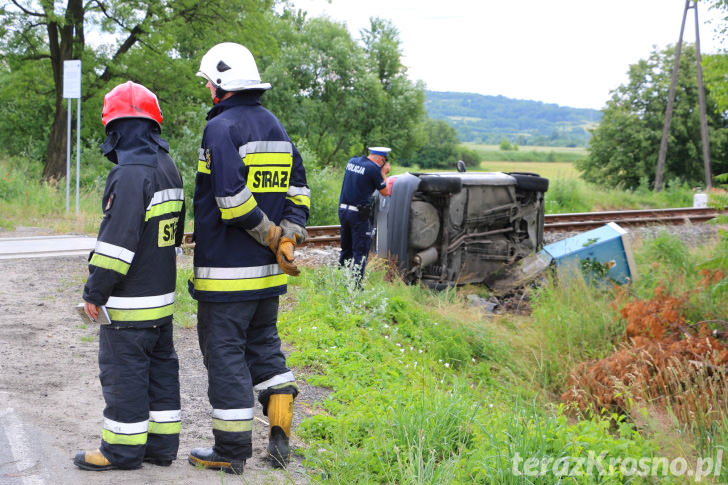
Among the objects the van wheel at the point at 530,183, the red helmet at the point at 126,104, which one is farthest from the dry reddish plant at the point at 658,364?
the red helmet at the point at 126,104

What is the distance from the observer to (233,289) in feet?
12.6

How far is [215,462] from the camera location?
381cm

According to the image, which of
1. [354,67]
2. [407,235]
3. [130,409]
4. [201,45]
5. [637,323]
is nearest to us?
[130,409]

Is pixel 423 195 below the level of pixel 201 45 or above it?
below

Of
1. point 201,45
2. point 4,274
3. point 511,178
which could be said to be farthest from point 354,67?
point 4,274

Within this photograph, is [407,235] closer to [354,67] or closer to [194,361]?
[194,361]

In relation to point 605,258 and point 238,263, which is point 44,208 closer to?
point 605,258

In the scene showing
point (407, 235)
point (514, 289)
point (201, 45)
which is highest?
point (201, 45)

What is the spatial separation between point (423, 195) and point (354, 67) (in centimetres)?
2948

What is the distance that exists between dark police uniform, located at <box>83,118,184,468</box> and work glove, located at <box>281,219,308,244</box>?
24.8 inches

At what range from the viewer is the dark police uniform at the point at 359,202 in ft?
28.8

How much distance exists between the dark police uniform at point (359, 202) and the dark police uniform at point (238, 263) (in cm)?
464

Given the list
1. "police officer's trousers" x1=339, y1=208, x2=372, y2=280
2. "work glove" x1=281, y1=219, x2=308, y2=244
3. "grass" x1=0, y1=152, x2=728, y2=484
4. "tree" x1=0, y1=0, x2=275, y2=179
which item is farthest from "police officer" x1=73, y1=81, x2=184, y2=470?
"tree" x1=0, y1=0, x2=275, y2=179

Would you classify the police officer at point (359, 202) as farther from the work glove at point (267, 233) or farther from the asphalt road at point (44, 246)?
the work glove at point (267, 233)
